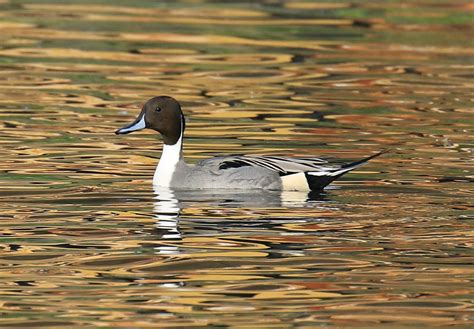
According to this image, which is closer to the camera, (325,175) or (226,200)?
(226,200)

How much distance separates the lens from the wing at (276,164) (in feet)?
41.2

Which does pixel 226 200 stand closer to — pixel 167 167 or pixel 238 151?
pixel 167 167

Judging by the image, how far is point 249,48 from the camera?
2172 cm

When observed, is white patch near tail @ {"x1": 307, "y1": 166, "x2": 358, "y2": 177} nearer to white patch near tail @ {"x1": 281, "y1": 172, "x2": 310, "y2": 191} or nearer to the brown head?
white patch near tail @ {"x1": 281, "y1": 172, "x2": 310, "y2": 191}

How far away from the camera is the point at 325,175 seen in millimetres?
12531

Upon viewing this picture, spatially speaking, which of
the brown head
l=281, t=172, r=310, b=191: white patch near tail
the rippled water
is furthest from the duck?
the brown head

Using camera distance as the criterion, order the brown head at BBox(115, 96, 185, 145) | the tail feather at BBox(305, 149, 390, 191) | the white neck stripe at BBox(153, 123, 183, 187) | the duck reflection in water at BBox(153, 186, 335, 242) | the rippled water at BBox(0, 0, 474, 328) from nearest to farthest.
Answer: the rippled water at BBox(0, 0, 474, 328) < the duck reflection in water at BBox(153, 186, 335, 242) < the tail feather at BBox(305, 149, 390, 191) < the white neck stripe at BBox(153, 123, 183, 187) < the brown head at BBox(115, 96, 185, 145)

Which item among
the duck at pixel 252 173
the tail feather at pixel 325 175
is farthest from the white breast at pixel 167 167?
the tail feather at pixel 325 175

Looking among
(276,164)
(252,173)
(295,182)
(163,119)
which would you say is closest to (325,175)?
(295,182)

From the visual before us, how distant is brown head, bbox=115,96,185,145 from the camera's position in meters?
13.2

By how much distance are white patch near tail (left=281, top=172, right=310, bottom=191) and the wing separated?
0.03 meters

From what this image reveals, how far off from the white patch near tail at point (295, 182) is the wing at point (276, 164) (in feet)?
0.11

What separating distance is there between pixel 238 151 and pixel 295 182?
1.78 metres

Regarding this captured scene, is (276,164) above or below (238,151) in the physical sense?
above
